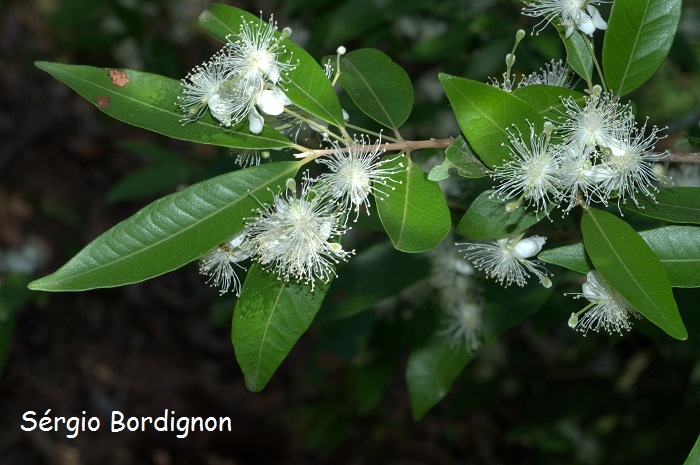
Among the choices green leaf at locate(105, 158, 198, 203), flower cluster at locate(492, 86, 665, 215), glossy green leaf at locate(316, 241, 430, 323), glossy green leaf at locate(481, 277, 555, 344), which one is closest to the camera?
flower cluster at locate(492, 86, 665, 215)

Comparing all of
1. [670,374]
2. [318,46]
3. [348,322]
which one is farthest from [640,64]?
[670,374]

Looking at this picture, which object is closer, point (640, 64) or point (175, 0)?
point (640, 64)

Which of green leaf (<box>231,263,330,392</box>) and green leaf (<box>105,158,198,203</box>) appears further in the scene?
green leaf (<box>105,158,198,203</box>)

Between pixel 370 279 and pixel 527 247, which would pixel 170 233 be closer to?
pixel 527 247

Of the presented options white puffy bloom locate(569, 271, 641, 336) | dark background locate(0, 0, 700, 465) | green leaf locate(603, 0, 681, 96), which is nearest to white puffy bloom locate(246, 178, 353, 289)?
white puffy bloom locate(569, 271, 641, 336)

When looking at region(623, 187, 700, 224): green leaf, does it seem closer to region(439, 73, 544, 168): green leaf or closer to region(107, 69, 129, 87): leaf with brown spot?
region(439, 73, 544, 168): green leaf

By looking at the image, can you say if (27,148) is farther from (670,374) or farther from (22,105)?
(670,374)
